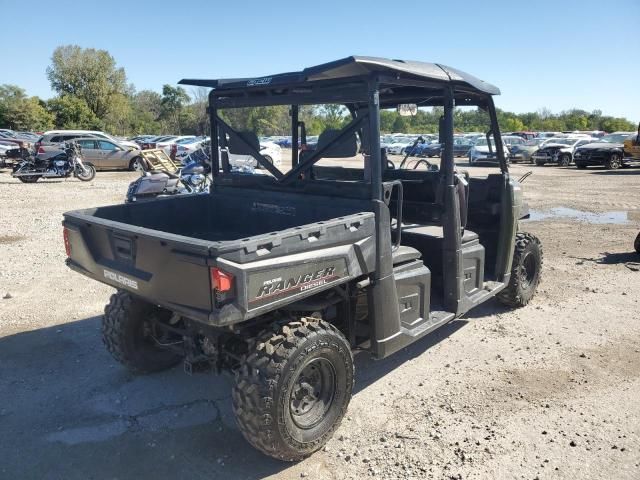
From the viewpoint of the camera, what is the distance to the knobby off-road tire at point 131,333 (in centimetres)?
403

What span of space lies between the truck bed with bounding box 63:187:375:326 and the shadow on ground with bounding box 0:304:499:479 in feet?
3.25

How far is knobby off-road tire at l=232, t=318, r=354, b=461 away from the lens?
2.89 m

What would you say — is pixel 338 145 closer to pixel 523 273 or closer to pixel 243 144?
pixel 243 144

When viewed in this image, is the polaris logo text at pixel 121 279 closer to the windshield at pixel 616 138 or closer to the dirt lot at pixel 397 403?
the dirt lot at pixel 397 403

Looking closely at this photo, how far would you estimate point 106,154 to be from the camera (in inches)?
792

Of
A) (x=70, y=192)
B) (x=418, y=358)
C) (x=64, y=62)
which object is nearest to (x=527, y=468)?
(x=418, y=358)

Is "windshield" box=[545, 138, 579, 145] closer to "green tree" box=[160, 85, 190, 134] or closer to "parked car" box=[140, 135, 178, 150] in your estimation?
"parked car" box=[140, 135, 178, 150]

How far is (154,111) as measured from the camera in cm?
6800

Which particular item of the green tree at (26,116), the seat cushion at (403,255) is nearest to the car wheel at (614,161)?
the seat cushion at (403,255)

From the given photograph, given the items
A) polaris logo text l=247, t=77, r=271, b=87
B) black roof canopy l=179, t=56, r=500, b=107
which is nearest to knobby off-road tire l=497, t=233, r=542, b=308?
black roof canopy l=179, t=56, r=500, b=107

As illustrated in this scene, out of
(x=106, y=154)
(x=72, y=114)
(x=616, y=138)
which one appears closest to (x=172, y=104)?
(x=72, y=114)

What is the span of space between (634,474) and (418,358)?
5.96 ft

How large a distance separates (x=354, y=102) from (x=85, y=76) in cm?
5683

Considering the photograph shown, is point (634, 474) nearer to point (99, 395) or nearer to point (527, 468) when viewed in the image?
point (527, 468)
